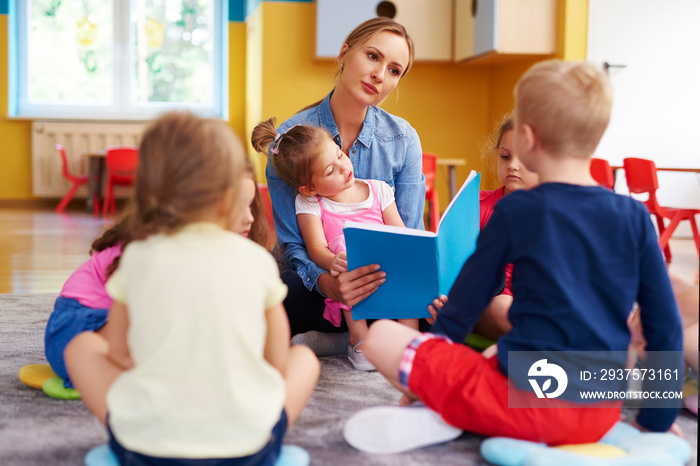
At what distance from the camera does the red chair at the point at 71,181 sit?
6.34m

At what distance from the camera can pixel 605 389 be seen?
1048 millimetres

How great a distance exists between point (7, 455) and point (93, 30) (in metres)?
6.47

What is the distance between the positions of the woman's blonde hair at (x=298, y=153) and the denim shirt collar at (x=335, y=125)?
0.12m

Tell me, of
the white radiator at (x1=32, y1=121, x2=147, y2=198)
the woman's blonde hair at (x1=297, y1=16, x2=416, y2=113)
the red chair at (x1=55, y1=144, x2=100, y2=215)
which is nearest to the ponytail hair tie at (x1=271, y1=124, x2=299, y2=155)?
the woman's blonde hair at (x1=297, y1=16, x2=416, y2=113)

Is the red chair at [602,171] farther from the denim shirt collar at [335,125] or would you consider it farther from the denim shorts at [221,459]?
the denim shorts at [221,459]

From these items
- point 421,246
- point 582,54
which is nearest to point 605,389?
point 421,246

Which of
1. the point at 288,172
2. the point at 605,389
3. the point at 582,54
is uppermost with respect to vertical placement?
the point at 582,54

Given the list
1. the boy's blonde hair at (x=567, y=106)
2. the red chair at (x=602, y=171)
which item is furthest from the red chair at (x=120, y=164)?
the boy's blonde hair at (x=567, y=106)

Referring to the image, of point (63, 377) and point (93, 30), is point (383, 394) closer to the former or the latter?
point (63, 377)

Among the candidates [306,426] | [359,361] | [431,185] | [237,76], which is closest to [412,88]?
[431,185]

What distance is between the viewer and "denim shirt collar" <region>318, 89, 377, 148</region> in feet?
5.95

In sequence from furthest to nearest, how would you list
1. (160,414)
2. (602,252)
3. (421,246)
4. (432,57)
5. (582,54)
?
(432,57)
(582,54)
(421,246)
(602,252)
(160,414)

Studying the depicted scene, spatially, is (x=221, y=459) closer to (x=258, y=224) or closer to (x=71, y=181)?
(x=258, y=224)

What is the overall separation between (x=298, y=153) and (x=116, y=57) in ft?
19.2
